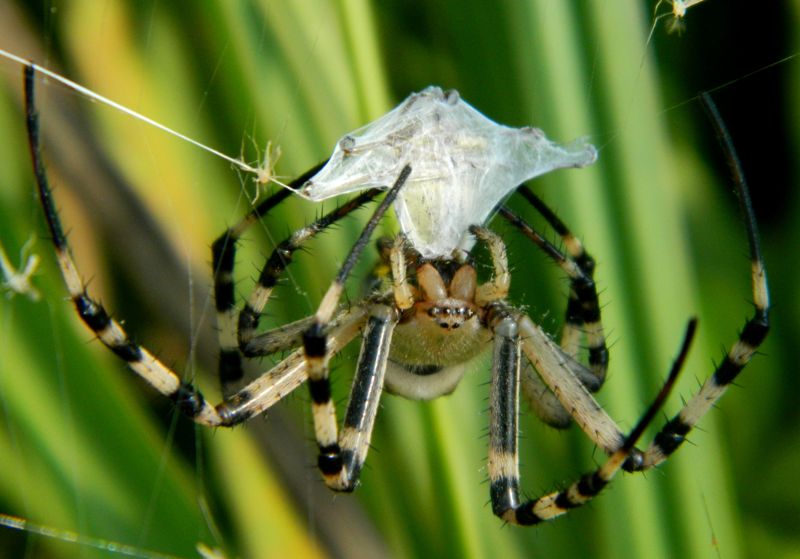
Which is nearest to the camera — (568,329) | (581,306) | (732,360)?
(732,360)

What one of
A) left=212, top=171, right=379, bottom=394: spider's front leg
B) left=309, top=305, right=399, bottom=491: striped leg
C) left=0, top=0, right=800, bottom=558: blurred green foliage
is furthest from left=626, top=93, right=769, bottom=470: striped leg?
left=212, top=171, right=379, bottom=394: spider's front leg

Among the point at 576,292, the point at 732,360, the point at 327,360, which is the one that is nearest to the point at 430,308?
the point at 327,360

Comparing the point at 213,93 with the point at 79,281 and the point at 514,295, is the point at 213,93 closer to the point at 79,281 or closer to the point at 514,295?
the point at 79,281

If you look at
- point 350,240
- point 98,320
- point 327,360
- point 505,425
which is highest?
point 350,240

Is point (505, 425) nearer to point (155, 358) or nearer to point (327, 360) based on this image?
point (327, 360)

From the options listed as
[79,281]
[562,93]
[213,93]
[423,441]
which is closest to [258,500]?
[423,441]

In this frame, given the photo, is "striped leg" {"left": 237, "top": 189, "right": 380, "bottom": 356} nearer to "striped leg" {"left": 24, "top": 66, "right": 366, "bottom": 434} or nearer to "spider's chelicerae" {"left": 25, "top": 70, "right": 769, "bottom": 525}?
"spider's chelicerae" {"left": 25, "top": 70, "right": 769, "bottom": 525}

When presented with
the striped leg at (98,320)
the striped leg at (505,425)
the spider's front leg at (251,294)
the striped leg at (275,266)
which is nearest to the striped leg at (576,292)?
the striped leg at (505,425)

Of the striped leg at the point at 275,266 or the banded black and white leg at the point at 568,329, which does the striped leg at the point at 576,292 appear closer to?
the banded black and white leg at the point at 568,329
